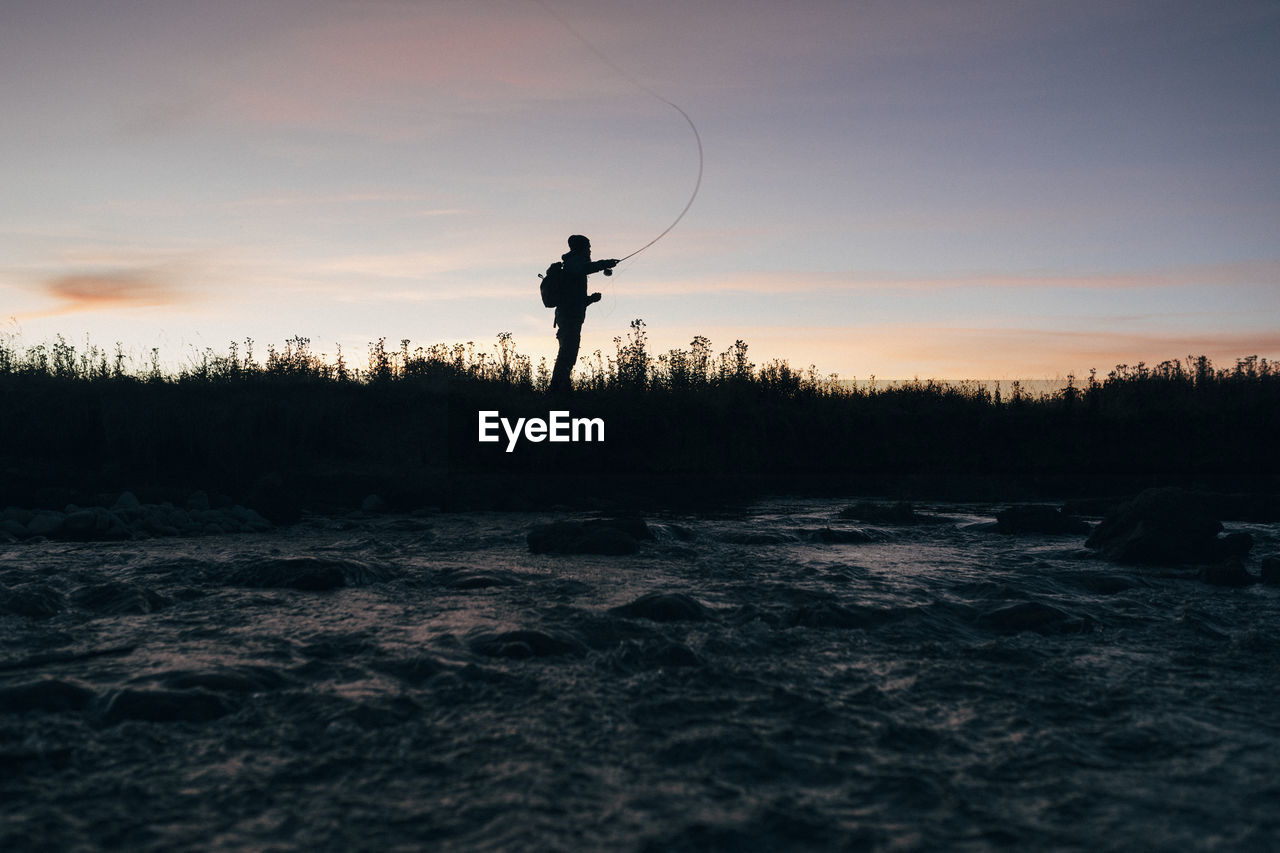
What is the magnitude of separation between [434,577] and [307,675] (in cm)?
242

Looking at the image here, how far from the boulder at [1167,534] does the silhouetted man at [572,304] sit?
8.70 meters

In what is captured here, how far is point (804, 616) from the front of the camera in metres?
5.57

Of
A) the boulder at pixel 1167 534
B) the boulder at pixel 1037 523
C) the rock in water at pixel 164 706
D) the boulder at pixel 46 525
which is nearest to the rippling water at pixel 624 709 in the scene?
the rock in water at pixel 164 706

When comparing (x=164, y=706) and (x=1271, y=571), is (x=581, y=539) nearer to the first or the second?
(x=164, y=706)

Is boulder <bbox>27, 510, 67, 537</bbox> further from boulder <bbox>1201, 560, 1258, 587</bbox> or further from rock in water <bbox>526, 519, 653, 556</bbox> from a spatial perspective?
boulder <bbox>1201, 560, 1258, 587</bbox>

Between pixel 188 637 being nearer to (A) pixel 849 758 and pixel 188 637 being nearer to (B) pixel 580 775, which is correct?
(B) pixel 580 775

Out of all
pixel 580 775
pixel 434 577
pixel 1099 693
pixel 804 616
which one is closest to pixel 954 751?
pixel 1099 693

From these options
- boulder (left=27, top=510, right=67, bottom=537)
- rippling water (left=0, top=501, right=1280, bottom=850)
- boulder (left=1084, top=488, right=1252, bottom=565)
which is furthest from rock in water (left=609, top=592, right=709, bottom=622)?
boulder (left=27, top=510, right=67, bottom=537)

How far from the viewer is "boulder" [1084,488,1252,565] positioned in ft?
25.6

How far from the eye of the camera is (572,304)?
48.8 feet

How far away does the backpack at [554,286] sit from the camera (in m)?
14.9

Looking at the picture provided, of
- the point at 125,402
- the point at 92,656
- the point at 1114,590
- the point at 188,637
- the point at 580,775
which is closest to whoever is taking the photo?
the point at 580,775

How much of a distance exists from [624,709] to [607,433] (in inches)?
392

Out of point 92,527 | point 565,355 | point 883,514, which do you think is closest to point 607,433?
point 565,355
